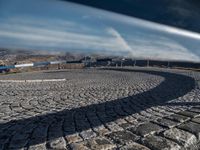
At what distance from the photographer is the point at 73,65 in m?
24.7

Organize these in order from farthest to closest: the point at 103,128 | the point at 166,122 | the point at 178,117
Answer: the point at 178,117 < the point at 166,122 < the point at 103,128

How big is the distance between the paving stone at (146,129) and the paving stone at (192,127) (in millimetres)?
358

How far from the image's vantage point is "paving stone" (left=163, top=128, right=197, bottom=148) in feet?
9.46

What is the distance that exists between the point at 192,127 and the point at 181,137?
464 mm

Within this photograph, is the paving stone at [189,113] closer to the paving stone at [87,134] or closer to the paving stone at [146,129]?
the paving stone at [146,129]

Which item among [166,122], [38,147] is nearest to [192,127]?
[166,122]

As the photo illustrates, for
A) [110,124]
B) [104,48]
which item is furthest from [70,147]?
[104,48]

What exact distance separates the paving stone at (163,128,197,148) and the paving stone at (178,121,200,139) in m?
0.10

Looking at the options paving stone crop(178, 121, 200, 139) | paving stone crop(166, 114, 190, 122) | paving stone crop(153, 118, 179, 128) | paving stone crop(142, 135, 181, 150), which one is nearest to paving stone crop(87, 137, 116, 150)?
paving stone crop(142, 135, 181, 150)

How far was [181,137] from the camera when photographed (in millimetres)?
3012

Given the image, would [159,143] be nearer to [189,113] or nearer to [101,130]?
[101,130]

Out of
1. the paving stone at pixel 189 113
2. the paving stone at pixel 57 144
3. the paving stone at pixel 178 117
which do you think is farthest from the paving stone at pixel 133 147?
the paving stone at pixel 189 113

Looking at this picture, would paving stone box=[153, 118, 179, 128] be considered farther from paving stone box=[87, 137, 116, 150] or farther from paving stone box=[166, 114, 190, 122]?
paving stone box=[87, 137, 116, 150]

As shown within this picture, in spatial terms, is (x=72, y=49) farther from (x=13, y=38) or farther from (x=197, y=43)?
(x=197, y=43)
